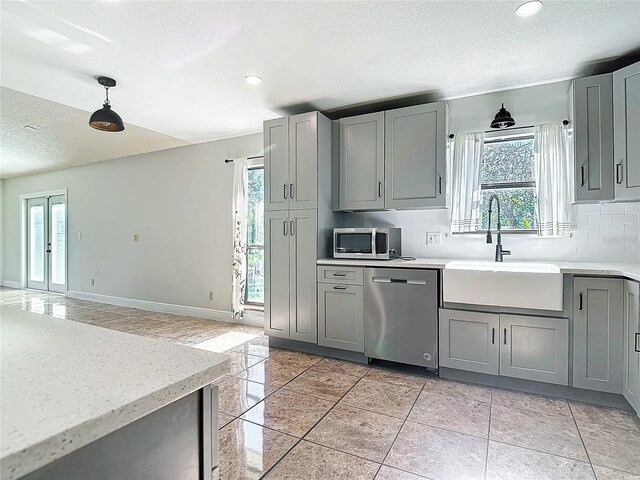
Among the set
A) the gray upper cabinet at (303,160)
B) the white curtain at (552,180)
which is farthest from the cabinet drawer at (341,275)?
the white curtain at (552,180)

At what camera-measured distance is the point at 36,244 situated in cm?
772

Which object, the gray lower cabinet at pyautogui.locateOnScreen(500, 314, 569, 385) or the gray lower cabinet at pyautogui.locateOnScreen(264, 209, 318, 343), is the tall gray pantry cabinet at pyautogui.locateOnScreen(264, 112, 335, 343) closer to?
the gray lower cabinet at pyautogui.locateOnScreen(264, 209, 318, 343)

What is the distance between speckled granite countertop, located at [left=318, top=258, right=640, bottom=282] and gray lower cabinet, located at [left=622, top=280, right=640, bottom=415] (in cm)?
8

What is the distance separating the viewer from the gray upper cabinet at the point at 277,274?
3676mm

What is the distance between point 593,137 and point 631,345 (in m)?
1.56

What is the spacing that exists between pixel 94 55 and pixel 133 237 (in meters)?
3.75

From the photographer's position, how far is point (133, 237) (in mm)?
5824

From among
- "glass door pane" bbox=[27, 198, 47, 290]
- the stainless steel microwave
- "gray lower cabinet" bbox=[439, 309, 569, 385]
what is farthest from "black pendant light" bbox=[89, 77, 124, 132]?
"glass door pane" bbox=[27, 198, 47, 290]

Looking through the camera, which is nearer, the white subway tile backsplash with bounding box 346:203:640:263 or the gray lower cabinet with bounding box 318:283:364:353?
the white subway tile backsplash with bounding box 346:203:640:263

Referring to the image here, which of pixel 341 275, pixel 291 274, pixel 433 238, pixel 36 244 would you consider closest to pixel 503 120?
pixel 433 238

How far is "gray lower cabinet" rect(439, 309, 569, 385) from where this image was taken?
2545 mm

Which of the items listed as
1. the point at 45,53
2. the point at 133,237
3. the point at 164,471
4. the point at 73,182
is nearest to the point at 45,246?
the point at 73,182

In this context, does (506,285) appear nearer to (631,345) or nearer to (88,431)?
(631,345)

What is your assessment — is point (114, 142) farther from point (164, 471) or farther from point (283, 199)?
point (164, 471)
